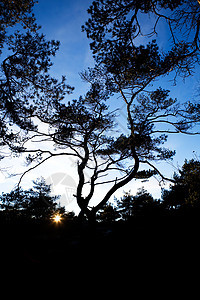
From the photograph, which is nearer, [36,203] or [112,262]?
[112,262]

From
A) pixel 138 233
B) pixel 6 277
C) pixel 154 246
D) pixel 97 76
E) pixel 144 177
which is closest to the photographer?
pixel 6 277

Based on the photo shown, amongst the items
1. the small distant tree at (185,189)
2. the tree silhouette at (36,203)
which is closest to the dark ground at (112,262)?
the small distant tree at (185,189)

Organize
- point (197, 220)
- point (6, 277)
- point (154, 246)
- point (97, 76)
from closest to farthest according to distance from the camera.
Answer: point (6, 277), point (154, 246), point (197, 220), point (97, 76)

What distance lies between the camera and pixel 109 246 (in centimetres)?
A: 226

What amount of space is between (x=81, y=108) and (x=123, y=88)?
2.54 m

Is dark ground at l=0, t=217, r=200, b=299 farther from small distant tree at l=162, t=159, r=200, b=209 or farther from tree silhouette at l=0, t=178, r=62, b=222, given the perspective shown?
tree silhouette at l=0, t=178, r=62, b=222

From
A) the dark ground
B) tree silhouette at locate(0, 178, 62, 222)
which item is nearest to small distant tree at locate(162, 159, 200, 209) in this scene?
the dark ground

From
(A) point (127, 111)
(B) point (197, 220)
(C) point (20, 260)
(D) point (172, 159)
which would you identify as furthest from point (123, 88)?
(C) point (20, 260)

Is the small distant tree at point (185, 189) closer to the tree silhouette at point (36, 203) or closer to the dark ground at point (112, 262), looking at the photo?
the dark ground at point (112, 262)

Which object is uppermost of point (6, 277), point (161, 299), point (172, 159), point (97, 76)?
point (97, 76)

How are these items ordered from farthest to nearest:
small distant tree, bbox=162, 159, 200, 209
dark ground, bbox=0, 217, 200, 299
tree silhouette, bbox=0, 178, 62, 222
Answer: tree silhouette, bbox=0, 178, 62, 222
small distant tree, bbox=162, 159, 200, 209
dark ground, bbox=0, 217, 200, 299

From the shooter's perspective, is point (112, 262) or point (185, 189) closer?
point (112, 262)

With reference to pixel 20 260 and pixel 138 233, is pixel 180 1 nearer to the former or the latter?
pixel 138 233

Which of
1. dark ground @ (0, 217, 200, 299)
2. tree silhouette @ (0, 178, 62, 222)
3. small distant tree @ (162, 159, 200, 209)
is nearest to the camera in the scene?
dark ground @ (0, 217, 200, 299)
